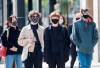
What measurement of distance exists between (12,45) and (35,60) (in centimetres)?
171

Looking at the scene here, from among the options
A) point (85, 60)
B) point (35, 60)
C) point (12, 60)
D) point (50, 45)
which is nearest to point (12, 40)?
point (12, 60)

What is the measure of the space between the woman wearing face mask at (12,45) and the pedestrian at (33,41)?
1317 mm

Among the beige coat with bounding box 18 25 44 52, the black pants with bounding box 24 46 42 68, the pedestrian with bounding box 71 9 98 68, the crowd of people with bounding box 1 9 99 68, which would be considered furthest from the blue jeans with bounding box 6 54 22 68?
the pedestrian with bounding box 71 9 98 68

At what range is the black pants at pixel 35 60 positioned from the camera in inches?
449

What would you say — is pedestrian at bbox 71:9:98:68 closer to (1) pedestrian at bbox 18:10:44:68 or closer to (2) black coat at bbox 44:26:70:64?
(2) black coat at bbox 44:26:70:64

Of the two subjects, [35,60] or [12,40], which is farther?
[12,40]

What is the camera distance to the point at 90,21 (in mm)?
11867

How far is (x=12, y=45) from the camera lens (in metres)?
13.0

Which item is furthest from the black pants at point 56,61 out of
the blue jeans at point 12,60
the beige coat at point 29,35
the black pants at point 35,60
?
the blue jeans at point 12,60

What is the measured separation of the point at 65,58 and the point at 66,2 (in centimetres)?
1458

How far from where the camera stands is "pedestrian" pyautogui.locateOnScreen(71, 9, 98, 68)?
11.8 metres

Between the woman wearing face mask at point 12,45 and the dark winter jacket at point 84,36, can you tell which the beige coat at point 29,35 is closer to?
the dark winter jacket at point 84,36

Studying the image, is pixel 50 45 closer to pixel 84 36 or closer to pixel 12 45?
pixel 84 36

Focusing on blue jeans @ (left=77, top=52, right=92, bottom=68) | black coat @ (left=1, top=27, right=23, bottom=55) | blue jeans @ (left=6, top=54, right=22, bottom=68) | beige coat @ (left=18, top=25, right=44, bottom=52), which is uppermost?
beige coat @ (left=18, top=25, right=44, bottom=52)
